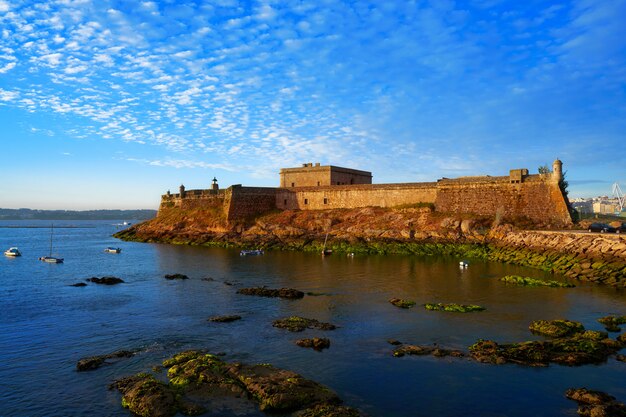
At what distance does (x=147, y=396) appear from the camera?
14953 millimetres

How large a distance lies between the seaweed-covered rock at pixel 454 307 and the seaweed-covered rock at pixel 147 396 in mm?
17815

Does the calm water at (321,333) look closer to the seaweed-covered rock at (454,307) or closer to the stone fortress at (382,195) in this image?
the seaweed-covered rock at (454,307)

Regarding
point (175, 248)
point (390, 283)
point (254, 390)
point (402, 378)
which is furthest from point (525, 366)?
point (175, 248)

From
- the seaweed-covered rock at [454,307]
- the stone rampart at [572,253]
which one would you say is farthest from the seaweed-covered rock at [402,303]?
the stone rampart at [572,253]

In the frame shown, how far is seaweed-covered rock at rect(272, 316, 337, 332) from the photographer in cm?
2405

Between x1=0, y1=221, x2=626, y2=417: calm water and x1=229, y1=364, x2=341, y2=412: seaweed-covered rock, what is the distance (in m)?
0.73

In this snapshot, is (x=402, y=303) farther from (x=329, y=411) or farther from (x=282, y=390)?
(x=329, y=411)

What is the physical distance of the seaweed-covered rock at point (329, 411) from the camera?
13875 millimetres

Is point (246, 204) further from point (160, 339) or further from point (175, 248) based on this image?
point (160, 339)

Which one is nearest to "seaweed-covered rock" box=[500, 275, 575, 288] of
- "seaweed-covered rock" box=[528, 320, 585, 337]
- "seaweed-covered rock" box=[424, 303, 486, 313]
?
"seaweed-covered rock" box=[424, 303, 486, 313]

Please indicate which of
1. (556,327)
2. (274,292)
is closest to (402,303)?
(556,327)

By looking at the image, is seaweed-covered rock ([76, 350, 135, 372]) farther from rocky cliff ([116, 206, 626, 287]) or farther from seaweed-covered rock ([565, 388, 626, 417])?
rocky cliff ([116, 206, 626, 287])

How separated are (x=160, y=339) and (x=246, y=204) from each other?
200 ft

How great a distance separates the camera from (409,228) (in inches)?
2576
